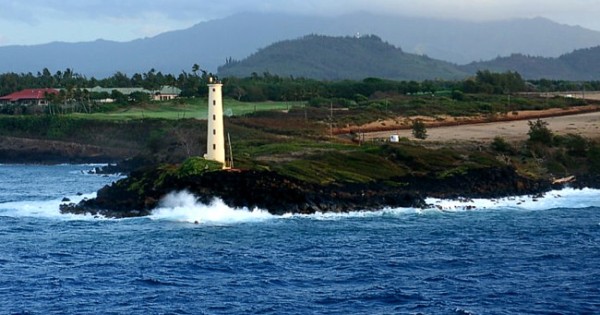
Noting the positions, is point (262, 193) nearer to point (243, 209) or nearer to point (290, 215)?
point (243, 209)

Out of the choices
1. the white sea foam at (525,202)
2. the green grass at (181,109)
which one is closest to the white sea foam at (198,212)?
Answer: the white sea foam at (525,202)

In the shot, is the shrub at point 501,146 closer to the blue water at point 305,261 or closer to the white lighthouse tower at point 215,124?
the blue water at point 305,261

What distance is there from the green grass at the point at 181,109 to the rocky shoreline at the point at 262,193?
45877 millimetres

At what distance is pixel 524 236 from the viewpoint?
1778 inches

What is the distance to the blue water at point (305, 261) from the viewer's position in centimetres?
3225

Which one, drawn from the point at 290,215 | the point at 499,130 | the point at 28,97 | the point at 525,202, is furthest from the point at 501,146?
the point at 28,97

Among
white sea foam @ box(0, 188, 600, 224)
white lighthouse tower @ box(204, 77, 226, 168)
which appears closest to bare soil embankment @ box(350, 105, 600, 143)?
white sea foam @ box(0, 188, 600, 224)

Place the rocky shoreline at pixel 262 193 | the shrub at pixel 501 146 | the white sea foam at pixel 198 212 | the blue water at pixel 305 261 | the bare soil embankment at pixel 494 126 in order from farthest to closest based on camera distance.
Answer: the bare soil embankment at pixel 494 126 → the shrub at pixel 501 146 → the rocky shoreline at pixel 262 193 → the white sea foam at pixel 198 212 → the blue water at pixel 305 261

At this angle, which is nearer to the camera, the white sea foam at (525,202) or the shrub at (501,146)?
the white sea foam at (525,202)

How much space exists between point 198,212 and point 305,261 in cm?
1340

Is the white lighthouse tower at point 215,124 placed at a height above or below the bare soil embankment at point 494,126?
above

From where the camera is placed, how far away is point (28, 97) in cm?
12669

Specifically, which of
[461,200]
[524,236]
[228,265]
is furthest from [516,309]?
[461,200]

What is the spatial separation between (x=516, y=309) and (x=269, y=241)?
582 inches
